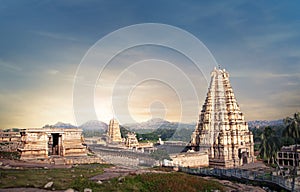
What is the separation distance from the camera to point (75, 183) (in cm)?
2164

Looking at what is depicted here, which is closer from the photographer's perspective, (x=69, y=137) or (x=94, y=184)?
(x=94, y=184)

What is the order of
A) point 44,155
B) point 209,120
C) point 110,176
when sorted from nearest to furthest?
point 110,176 < point 44,155 < point 209,120

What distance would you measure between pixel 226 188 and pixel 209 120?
88.2ft

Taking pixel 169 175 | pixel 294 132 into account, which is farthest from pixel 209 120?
pixel 169 175

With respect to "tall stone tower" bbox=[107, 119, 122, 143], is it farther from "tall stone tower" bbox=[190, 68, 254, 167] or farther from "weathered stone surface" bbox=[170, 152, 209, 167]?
"weathered stone surface" bbox=[170, 152, 209, 167]

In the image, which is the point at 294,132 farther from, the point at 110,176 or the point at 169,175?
the point at 110,176

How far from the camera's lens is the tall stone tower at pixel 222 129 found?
4834cm

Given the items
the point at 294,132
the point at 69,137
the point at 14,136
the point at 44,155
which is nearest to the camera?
the point at 294,132

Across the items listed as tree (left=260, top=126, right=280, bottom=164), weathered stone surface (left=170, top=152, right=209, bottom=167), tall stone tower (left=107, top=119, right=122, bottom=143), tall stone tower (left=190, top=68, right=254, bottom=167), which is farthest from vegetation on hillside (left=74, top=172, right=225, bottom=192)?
tall stone tower (left=107, top=119, right=122, bottom=143)

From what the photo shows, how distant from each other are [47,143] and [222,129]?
25062 mm

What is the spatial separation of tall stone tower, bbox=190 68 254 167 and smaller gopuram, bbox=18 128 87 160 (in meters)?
19.7

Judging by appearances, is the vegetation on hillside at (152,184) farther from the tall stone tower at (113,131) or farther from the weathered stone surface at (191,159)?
the tall stone tower at (113,131)

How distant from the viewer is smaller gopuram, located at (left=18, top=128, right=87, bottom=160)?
117 ft

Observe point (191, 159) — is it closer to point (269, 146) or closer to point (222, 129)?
point (222, 129)
